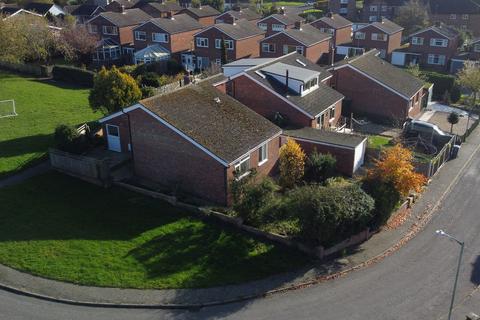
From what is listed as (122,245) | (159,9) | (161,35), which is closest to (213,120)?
(122,245)

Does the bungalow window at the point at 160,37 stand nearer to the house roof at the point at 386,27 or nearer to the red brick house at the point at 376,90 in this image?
the red brick house at the point at 376,90

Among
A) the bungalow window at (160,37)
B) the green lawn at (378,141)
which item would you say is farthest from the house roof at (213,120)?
the bungalow window at (160,37)

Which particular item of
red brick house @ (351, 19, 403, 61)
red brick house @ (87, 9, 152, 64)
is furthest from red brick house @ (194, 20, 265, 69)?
red brick house @ (351, 19, 403, 61)

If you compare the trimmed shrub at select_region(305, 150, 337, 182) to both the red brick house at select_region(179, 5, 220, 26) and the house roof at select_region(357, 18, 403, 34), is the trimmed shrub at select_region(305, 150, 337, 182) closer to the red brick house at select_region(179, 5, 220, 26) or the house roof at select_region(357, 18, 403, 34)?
the house roof at select_region(357, 18, 403, 34)

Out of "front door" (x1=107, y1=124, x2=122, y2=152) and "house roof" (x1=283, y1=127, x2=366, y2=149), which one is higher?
"front door" (x1=107, y1=124, x2=122, y2=152)

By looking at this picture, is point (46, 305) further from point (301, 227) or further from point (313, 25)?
point (313, 25)

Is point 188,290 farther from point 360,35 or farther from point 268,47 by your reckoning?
point 360,35
